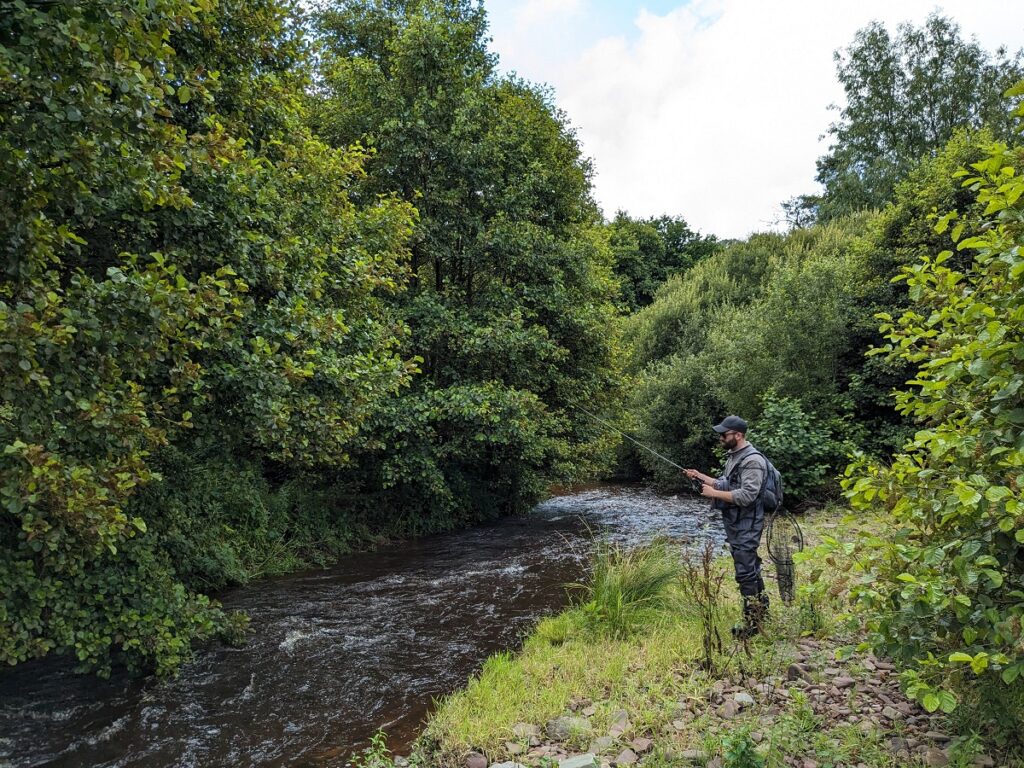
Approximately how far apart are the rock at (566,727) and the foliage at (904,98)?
27488mm

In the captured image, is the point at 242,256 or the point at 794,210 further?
the point at 794,210

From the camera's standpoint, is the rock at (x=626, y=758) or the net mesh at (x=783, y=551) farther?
the net mesh at (x=783, y=551)

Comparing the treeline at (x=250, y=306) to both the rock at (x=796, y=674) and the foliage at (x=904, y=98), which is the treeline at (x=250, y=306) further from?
the foliage at (x=904, y=98)

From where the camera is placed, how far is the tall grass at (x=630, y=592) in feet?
22.4

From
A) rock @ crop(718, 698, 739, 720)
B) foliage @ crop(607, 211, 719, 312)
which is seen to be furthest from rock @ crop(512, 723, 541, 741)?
foliage @ crop(607, 211, 719, 312)

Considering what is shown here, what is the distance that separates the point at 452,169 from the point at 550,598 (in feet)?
33.7

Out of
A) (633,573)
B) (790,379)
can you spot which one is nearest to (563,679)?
(633,573)

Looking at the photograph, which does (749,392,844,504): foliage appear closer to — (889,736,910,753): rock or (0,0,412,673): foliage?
(0,0,412,673): foliage

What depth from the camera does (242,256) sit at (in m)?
6.94

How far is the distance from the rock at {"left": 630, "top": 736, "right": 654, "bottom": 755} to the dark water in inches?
76.2

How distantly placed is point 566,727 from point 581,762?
0.84 meters

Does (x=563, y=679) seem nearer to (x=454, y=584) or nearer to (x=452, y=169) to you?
(x=454, y=584)

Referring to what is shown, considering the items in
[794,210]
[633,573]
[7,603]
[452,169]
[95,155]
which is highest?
[794,210]

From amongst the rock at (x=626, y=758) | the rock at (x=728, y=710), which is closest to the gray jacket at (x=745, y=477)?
the rock at (x=728, y=710)
